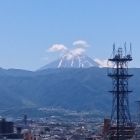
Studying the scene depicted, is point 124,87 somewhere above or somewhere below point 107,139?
above

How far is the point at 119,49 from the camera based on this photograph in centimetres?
3622

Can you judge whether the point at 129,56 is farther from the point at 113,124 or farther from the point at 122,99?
the point at 113,124

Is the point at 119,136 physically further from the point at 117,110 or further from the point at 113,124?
the point at 113,124

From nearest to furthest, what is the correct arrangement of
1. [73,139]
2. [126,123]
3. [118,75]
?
[118,75] < [126,123] < [73,139]

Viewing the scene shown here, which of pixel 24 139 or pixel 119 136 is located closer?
pixel 119 136

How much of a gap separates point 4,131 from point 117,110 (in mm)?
17142

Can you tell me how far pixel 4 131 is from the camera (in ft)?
169

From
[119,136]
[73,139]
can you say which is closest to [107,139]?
[119,136]

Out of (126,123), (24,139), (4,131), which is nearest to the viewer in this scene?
(126,123)

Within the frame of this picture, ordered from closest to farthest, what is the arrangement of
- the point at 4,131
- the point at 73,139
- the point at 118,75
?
the point at 118,75, the point at 4,131, the point at 73,139

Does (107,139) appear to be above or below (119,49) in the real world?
below

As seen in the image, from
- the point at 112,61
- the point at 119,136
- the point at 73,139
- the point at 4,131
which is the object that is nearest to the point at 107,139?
the point at 119,136

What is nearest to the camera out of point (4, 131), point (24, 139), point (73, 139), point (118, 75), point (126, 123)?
point (118, 75)

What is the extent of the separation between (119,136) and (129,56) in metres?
3.60
